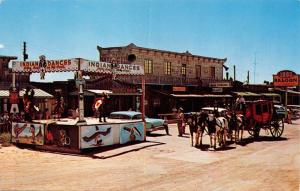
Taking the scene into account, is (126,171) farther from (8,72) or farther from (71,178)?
(8,72)

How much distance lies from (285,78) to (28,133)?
30110 millimetres

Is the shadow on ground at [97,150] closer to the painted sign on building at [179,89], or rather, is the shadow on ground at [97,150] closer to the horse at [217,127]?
the horse at [217,127]

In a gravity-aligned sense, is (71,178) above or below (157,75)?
below

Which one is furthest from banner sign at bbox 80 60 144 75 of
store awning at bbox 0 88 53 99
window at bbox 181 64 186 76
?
window at bbox 181 64 186 76

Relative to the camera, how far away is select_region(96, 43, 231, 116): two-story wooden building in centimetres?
3969

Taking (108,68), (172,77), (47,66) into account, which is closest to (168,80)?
(172,77)

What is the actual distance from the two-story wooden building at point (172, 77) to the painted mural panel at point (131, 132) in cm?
1737

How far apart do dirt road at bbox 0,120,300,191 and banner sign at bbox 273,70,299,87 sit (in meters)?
22.5

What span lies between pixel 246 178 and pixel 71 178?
18.6 ft

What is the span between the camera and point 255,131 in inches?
906

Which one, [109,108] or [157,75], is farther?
[157,75]

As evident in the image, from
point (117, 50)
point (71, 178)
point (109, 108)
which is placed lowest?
point (71, 178)

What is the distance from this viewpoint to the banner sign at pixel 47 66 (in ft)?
59.4

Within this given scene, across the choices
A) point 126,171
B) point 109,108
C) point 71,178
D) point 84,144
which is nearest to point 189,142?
point 84,144
